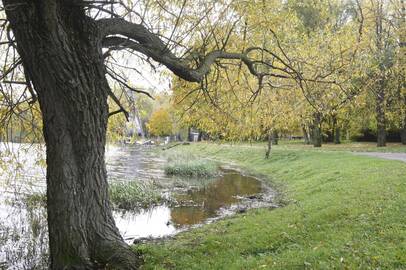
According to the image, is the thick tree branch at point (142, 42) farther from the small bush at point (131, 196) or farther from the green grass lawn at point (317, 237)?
the small bush at point (131, 196)

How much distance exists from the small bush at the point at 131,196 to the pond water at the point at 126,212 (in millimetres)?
539

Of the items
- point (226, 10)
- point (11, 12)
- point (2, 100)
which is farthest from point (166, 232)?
point (11, 12)

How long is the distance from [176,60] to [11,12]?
102 inches

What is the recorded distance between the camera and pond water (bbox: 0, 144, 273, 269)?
30.6 ft

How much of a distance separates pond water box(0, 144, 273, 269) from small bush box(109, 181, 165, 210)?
1.77ft

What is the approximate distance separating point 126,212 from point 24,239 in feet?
14.8

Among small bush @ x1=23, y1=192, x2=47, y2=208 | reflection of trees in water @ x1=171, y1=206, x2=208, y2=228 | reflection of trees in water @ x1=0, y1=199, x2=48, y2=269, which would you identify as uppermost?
small bush @ x1=23, y1=192, x2=47, y2=208

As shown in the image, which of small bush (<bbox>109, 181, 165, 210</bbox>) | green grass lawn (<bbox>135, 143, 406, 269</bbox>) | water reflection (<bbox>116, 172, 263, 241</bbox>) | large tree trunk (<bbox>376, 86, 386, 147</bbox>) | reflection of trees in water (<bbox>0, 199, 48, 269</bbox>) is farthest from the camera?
large tree trunk (<bbox>376, 86, 386, 147</bbox>)

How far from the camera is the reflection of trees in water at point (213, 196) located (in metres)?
13.6

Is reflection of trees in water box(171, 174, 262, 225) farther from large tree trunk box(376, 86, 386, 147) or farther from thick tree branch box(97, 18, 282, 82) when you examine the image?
large tree trunk box(376, 86, 386, 147)

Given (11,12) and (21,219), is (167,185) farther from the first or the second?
(11,12)

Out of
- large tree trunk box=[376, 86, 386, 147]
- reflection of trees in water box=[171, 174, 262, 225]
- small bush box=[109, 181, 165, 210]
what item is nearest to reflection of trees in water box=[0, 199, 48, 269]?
small bush box=[109, 181, 165, 210]

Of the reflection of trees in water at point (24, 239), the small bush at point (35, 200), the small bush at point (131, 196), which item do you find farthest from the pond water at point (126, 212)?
the small bush at point (131, 196)

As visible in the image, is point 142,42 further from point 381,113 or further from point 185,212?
point 381,113
